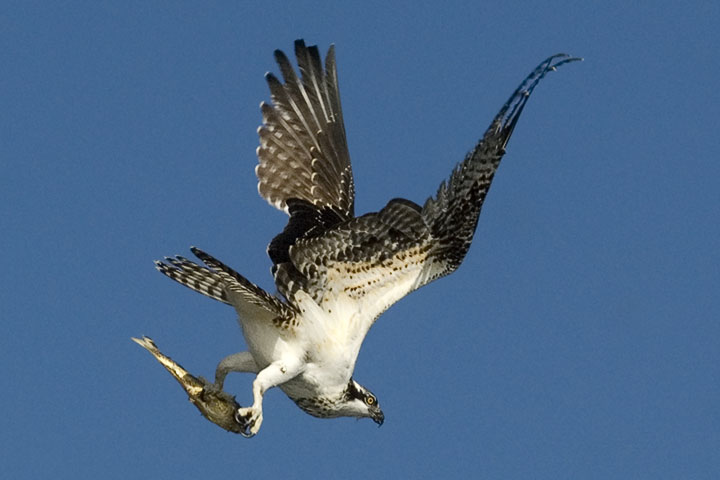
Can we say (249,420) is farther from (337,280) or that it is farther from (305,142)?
(305,142)

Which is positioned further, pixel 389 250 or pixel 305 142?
pixel 305 142

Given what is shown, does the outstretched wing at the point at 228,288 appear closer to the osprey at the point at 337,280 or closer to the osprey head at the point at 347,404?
the osprey at the point at 337,280

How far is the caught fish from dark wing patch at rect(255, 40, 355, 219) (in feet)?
9.08

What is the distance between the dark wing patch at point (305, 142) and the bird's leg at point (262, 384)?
2.73 meters

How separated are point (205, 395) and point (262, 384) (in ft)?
2.77

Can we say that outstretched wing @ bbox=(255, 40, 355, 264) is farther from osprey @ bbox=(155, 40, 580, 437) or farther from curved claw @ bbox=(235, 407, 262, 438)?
curved claw @ bbox=(235, 407, 262, 438)

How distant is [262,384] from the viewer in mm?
14586

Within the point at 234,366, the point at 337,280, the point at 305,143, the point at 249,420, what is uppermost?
the point at 305,143

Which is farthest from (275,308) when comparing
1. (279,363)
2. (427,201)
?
(427,201)

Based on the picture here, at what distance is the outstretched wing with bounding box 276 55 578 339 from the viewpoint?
14062 mm

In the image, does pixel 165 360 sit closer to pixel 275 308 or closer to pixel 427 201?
pixel 275 308

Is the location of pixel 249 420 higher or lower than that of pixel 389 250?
lower

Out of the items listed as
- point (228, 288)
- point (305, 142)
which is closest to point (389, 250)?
point (228, 288)

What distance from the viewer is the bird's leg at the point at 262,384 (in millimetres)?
14414
